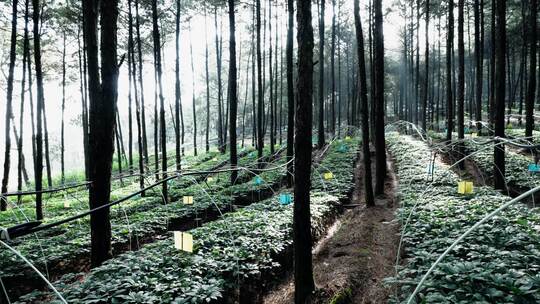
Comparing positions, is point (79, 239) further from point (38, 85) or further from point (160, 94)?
point (160, 94)

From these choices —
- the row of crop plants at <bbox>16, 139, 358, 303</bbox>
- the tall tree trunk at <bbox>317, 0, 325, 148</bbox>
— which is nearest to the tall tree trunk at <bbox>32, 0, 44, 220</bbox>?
the row of crop plants at <bbox>16, 139, 358, 303</bbox>

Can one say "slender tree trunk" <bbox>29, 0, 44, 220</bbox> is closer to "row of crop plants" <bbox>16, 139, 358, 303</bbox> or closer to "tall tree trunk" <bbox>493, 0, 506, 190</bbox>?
"row of crop plants" <bbox>16, 139, 358, 303</bbox>

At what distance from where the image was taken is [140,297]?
4.25m

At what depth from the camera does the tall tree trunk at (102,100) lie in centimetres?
578

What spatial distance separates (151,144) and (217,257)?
7017cm

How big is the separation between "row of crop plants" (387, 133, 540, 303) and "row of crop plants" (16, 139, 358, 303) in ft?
8.01

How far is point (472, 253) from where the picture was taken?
488 cm

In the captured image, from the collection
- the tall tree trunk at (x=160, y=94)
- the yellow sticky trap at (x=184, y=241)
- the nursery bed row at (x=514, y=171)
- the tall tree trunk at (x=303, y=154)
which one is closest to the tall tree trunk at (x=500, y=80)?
the nursery bed row at (x=514, y=171)

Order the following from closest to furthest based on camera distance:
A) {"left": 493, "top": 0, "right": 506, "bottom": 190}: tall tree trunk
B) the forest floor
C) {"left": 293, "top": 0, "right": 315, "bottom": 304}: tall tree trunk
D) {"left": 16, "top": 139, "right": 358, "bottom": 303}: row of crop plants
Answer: {"left": 16, "top": 139, "right": 358, "bottom": 303}: row of crop plants < {"left": 293, "top": 0, "right": 315, "bottom": 304}: tall tree trunk < the forest floor < {"left": 493, "top": 0, "right": 506, "bottom": 190}: tall tree trunk

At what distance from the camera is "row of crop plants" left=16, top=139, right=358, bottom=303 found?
4523mm

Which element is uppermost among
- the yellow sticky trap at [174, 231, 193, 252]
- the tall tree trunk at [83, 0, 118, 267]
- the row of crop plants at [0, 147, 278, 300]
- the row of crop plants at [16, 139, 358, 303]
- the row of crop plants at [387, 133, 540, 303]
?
the tall tree trunk at [83, 0, 118, 267]

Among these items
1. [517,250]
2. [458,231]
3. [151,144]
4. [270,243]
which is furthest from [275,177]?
[151,144]

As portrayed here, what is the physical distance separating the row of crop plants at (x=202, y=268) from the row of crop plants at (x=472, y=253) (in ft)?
8.01

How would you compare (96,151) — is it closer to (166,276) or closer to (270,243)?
(166,276)
